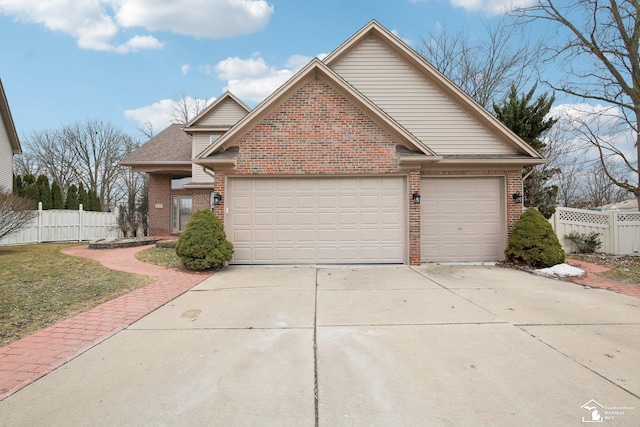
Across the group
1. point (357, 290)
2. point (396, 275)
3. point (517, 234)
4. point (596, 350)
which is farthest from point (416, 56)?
point (596, 350)

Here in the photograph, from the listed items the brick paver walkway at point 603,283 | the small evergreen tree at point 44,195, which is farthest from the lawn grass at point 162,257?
the small evergreen tree at point 44,195

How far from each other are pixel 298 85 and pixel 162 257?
6514 millimetres

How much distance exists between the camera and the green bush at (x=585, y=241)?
1110 cm

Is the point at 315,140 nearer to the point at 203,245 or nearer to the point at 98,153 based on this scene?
the point at 203,245

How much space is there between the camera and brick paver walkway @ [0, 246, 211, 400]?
3188 millimetres

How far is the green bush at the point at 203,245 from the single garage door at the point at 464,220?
5589 mm

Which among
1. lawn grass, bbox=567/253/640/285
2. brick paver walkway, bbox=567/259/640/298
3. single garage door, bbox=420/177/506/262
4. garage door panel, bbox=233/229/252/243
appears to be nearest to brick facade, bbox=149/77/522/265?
garage door panel, bbox=233/229/252/243

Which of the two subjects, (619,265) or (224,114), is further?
(224,114)

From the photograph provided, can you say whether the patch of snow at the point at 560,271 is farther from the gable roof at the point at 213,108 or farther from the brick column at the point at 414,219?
the gable roof at the point at 213,108

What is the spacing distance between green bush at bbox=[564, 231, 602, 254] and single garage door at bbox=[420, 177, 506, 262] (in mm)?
3821

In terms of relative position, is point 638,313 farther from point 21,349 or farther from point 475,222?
point 21,349

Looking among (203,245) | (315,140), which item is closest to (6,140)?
(203,245)

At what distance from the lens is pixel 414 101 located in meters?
10.3

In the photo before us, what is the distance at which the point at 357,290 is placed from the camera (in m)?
6.36
